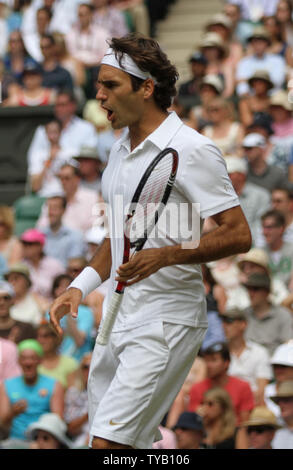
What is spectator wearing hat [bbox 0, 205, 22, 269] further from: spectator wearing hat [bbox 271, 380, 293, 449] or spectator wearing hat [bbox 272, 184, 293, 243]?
spectator wearing hat [bbox 271, 380, 293, 449]

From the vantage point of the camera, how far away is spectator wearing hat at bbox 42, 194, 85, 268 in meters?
9.60

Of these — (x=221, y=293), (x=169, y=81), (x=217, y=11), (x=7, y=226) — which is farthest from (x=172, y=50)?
(x=169, y=81)

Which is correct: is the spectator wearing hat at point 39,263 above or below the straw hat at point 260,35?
below

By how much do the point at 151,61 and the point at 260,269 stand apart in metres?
4.24

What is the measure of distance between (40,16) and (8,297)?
5893 mm

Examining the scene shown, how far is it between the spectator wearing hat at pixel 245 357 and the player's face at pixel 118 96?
3.58 m

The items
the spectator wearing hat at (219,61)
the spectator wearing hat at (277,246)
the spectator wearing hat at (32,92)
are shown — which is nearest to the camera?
the spectator wearing hat at (277,246)

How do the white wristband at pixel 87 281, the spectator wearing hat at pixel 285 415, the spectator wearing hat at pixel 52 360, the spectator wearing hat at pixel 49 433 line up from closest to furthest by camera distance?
the white wristband at pixel 87 281
the spectator wearing hat at pixel 285 415
the spectator wearing hat at pixel 49 433
the spectator wearing hat at pixel 52 360

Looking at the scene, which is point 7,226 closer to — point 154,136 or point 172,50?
point 172,50

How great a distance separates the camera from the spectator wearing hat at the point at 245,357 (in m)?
7.45

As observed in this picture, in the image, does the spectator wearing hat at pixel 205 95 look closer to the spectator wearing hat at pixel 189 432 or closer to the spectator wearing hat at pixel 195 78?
the spectator wearing hat at pixel 195 78

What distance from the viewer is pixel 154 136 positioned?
4215mm

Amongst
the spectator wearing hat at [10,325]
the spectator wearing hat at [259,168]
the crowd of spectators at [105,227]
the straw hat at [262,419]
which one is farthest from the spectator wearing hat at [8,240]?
the straw hat at [262,419]

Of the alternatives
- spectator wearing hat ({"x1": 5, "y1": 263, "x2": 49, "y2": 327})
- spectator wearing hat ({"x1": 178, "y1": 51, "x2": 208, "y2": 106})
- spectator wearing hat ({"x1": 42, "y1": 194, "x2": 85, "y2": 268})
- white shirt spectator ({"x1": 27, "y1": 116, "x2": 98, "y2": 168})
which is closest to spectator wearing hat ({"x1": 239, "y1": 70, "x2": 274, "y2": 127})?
spectator wearing hat ({"x1": 178, "y1": 51, "x2": 208, "y2": 106})
